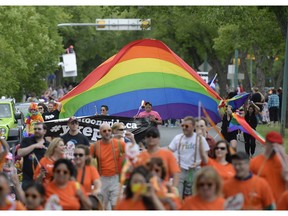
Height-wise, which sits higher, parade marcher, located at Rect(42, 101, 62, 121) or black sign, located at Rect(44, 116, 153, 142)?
parade marcher, located at Rect(42, 101, 62, 121)

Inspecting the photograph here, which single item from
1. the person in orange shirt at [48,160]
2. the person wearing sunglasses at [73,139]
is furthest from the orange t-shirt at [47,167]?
the person wearing sunglasses at [73,139]

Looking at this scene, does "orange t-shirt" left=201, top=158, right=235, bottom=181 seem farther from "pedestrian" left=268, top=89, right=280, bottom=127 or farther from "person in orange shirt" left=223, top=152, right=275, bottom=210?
"pedestrian" left=268, top=89, right=280, bottom=127

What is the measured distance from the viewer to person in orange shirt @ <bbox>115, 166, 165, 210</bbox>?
914 centimetres

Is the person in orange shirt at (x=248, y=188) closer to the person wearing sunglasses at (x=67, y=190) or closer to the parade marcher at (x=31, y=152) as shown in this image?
the person wearing sunglasses at (x=67, y=190)

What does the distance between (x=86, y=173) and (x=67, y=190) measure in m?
1.48

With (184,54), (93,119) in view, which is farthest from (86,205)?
(184,54)

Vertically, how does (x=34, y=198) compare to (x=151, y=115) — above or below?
below

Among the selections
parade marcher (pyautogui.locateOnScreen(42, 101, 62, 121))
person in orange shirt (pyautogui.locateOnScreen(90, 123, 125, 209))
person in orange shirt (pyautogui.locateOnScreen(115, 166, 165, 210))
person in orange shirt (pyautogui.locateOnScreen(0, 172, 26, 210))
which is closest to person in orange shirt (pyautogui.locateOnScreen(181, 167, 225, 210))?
person in orange shirt (pyautogui.locateOnScreen(115, 166, 165, 210))

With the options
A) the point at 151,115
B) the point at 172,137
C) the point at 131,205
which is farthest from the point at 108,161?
the point at 172,137

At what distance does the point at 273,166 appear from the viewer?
454 inches

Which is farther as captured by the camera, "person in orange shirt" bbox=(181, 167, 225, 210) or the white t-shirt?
the white t-shirt

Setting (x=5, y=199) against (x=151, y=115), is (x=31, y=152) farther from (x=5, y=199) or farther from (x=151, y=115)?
(x=151, y=115)

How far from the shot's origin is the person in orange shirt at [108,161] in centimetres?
1392
